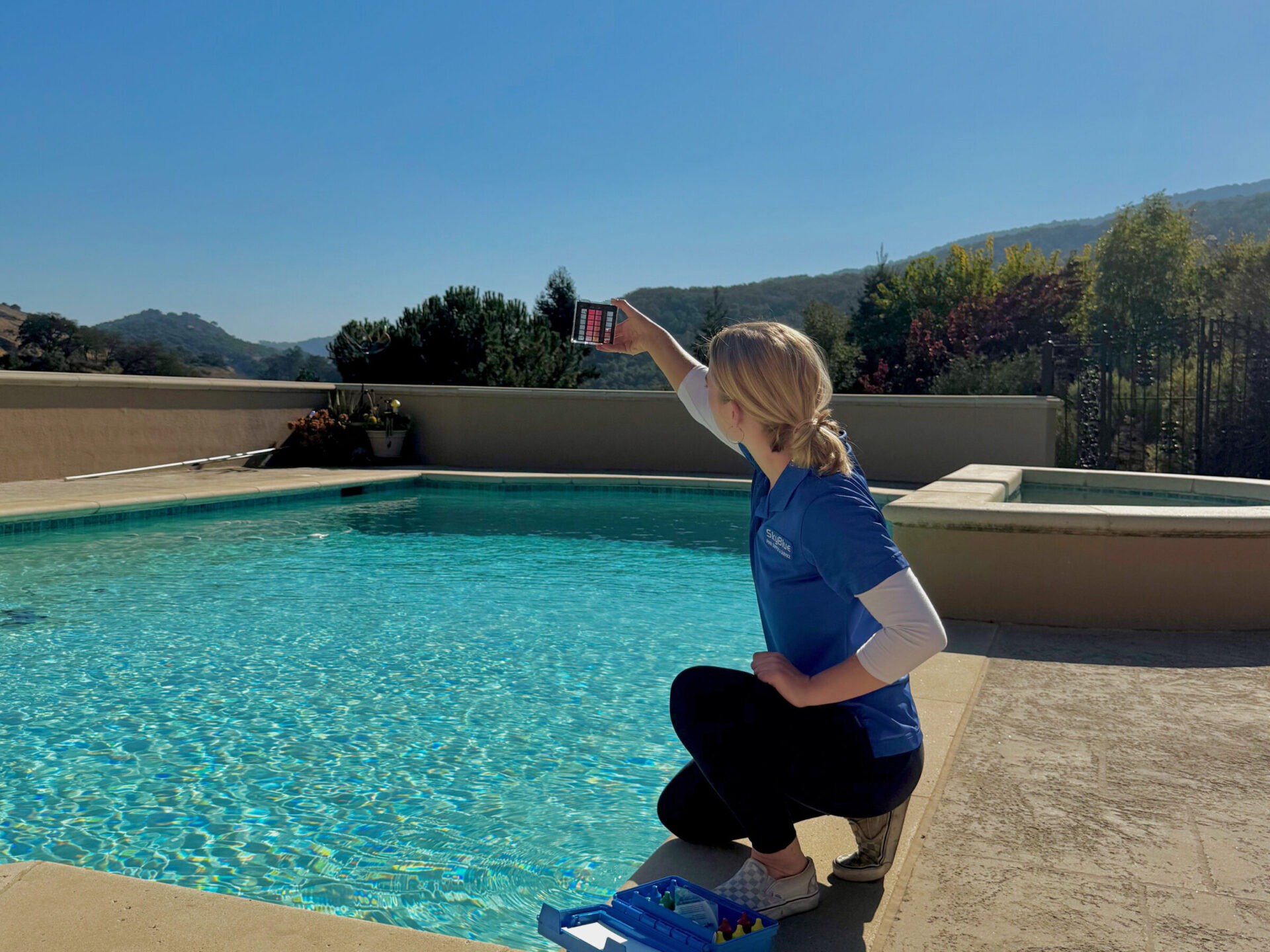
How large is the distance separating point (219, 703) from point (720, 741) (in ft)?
10.4

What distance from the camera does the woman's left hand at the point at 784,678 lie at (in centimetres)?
156

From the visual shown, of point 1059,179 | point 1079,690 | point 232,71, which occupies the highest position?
point 1059,179

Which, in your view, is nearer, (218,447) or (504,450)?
(218,447)

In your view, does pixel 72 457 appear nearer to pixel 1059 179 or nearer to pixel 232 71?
pixel 232 71

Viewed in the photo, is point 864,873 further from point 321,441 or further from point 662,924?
point 321,441

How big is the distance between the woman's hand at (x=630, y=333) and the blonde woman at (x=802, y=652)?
0.73 meters

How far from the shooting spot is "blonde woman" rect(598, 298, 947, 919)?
1.50 metres

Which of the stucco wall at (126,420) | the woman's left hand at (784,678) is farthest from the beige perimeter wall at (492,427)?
the woman's left hand at (784,678)

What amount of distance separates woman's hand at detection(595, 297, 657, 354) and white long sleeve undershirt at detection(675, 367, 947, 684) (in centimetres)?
122

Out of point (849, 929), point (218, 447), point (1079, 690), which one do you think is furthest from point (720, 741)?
point (218, 447)

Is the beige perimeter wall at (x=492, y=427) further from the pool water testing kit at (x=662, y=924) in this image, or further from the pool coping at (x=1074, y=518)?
the pool water testing kit at (x=662, y=924)

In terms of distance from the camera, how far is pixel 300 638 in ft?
17.5

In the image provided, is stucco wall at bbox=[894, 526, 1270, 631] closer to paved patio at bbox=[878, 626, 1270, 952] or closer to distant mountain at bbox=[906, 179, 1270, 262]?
paved patio at bbox=[878, 626, 1270, 952]

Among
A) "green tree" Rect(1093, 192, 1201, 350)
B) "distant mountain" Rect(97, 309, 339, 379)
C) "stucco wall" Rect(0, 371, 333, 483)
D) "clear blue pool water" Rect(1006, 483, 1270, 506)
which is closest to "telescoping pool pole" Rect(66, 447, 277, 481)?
"stucco wall" Rect(0, 371, 333, 483)
